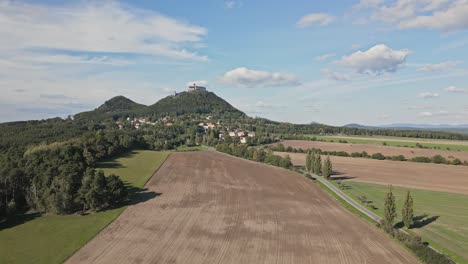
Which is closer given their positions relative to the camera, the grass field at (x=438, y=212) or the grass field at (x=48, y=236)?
the grass field at (x=48, y=236)

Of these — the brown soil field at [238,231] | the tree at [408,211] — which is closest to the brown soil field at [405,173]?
the brown soil field at [238,231]

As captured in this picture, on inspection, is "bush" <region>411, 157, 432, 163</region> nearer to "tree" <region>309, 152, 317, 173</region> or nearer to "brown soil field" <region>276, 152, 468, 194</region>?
"brown soil field" <region>276, 152, 468, 194</region>

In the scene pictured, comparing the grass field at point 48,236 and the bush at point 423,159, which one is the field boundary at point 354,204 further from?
the bush at point 423,159

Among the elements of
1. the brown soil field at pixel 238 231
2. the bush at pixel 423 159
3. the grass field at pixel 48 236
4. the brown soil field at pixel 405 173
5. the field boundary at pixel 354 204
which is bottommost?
the grass field at pixel 48 236

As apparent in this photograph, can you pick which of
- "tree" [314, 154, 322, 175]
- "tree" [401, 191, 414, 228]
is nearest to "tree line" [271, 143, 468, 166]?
"tree" [314, 154, 322, 175]

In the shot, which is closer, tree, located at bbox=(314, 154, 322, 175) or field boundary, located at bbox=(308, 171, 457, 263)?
field boundary, located at bbox=(308, 171, 457, 263)

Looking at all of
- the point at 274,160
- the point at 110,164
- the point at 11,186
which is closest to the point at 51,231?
the point at 11,186

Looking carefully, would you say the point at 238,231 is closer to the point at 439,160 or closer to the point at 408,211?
the point at 408,211
